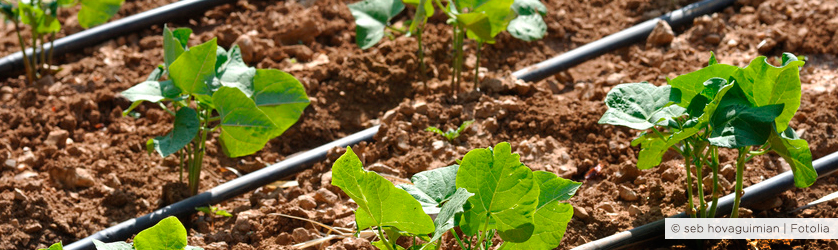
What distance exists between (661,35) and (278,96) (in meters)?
1.48

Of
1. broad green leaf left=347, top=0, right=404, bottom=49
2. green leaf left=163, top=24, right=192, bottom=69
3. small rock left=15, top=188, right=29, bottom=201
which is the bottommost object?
small rock left=15, top=188, right=29, bottom=201

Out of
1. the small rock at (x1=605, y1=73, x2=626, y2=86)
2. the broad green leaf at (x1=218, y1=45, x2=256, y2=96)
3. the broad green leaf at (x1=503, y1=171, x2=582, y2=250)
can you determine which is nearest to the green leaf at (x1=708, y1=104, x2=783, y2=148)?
the broad green leaf at (x1=503, y1=171, x2=582, y2=250)

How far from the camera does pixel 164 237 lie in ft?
5.04

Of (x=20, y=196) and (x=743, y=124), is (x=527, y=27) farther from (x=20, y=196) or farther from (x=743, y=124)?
(x=20, y=196)

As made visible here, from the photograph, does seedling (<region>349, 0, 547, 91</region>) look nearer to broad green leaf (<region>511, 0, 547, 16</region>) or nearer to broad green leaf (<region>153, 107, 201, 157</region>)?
broad green leaf (<region>511, 0, 547, 16</region>)

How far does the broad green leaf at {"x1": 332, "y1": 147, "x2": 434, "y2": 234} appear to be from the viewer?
149 centimetres

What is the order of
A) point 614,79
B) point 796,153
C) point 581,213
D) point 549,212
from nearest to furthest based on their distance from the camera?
point 549,212
point 796,153
point 581,213
point 614,79

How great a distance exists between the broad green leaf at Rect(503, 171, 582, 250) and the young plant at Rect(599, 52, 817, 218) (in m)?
0.21

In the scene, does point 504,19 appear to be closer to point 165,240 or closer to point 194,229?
point 194,229

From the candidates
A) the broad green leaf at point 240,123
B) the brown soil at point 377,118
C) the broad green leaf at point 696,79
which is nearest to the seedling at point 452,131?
the brown soil at point 377,118

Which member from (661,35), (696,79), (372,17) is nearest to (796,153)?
(696,79)

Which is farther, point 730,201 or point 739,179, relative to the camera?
point 730,201

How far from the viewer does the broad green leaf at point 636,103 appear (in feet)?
5.68

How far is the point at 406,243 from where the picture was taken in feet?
6.41
